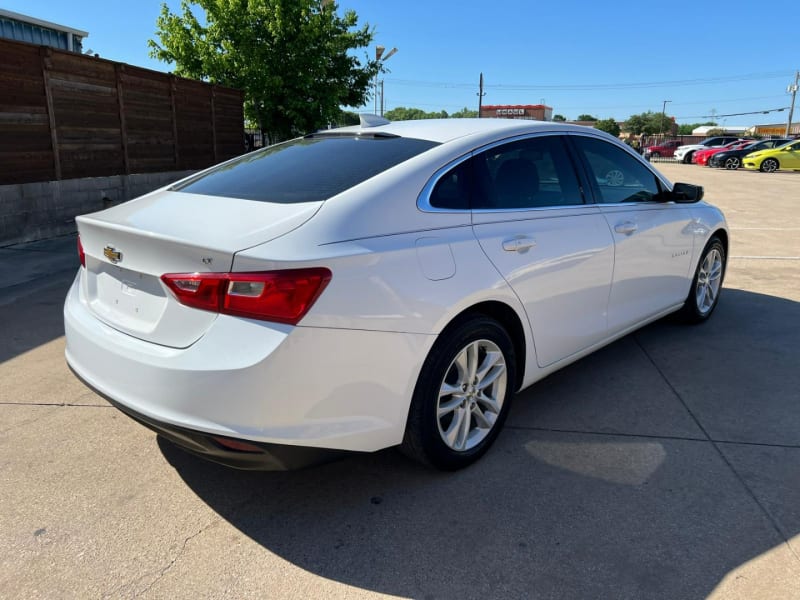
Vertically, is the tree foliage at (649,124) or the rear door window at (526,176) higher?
the tree foliage at (649,124)

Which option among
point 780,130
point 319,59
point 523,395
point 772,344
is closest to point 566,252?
point 523,395

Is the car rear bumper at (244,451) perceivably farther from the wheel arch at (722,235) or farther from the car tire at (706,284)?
the wheel arch at (722,235)

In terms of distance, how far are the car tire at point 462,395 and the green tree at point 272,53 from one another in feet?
55.5

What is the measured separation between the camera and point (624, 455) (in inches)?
123

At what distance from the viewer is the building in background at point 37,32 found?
52.6 ft

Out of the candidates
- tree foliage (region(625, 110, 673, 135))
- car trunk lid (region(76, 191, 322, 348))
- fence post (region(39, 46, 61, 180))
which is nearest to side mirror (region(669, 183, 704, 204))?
car trunk lid (region(76, 191, 322, 348))

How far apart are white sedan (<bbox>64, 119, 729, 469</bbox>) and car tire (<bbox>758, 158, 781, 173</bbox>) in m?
29.7

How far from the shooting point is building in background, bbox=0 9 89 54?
16.0 metres

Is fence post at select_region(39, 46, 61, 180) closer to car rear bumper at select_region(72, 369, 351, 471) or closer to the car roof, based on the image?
the car roof

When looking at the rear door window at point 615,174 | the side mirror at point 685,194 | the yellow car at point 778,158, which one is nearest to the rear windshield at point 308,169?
the rear door window at point 615,174

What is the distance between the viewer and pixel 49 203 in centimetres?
892

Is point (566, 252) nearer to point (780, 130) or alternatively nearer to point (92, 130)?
point (92, 130)

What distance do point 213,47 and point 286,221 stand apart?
60.2ft

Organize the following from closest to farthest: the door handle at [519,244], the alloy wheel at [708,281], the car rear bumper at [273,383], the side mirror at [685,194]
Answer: the car rear bumper at [273,383] < the door handle at [519,244] < the side mirror at [685,194] < the alloy wheel at [708,281]
